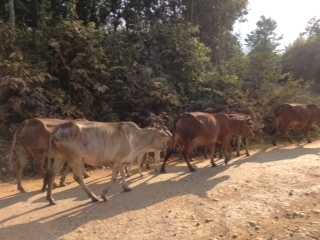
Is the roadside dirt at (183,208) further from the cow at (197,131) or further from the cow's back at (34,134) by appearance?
the cow's back at (34,134)

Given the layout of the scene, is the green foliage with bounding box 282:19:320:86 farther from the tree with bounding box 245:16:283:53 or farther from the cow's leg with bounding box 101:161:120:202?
the cow's leg with bounding box 101:161:120:202

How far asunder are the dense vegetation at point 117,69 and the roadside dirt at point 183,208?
4.01 m

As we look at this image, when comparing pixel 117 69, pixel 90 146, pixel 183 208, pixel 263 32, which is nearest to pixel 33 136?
pixel 90 146

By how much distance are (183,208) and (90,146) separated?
2150 millimetres

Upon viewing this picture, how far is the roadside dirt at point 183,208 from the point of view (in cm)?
550

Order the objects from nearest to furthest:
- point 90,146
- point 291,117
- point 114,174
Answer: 1. point 90,146
2. point 114,174
3. point 291,117

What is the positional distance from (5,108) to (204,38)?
14.5 metres

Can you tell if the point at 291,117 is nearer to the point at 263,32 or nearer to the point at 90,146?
the point at 90,146

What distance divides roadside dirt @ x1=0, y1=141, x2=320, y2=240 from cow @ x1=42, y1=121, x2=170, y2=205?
22.1 inches

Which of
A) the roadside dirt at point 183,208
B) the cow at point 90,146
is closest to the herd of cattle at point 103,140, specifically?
the cow at point 90,146

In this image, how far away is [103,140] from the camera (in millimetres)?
7020

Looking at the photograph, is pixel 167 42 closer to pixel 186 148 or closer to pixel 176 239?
pixel 186 148

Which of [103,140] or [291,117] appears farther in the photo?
[291,117]

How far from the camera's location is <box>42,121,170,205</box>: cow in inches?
263
